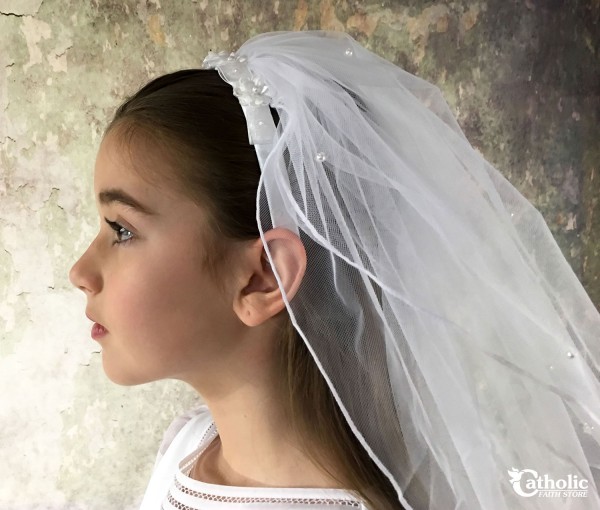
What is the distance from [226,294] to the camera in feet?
2.79

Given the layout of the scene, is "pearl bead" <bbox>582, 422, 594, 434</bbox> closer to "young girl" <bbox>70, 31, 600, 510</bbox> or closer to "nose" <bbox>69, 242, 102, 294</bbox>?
"young girl" <bbox>70, 31, 600, 510</bbox>

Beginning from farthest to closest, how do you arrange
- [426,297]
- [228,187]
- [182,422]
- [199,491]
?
1. [182,422]
2. [199,491]
3. [228,187]
4. [426,297]

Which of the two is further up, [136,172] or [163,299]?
[136,172]

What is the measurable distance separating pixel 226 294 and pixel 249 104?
0.82 ft

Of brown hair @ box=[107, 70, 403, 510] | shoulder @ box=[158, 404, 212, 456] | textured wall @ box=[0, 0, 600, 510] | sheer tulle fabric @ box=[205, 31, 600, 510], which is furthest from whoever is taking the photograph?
shoulder @ box=[158, 404, 212, 456]

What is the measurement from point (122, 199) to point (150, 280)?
0.11 m

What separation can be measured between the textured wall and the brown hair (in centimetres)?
33

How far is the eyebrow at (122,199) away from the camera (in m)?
0.83

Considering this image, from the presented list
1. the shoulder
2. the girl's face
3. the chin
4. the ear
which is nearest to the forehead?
the girl's face

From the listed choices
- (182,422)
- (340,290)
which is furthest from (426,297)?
(182,422)

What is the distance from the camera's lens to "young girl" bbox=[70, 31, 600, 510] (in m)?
0.73

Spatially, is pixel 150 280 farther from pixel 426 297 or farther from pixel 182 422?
pixel 182 422

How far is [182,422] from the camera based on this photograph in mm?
1207

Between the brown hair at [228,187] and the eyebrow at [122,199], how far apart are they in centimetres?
5
